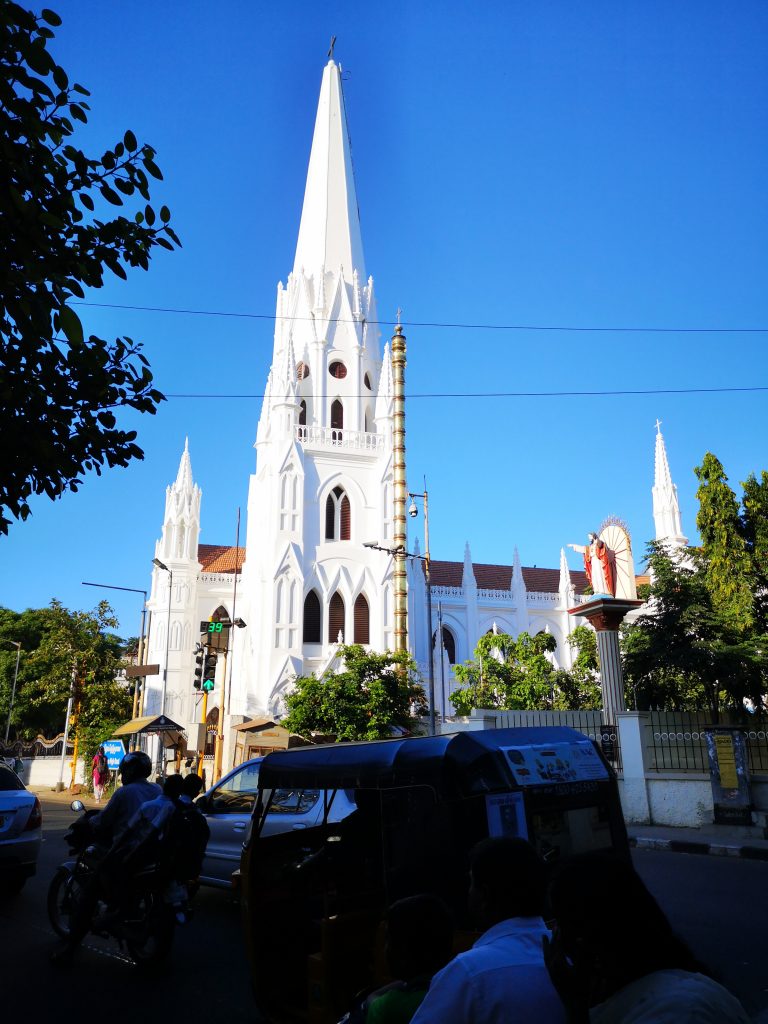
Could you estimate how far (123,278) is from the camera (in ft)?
17.4

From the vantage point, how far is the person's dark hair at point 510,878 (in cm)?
266

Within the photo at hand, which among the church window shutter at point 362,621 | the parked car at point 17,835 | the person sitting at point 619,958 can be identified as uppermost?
the church window shutter at point 362,621

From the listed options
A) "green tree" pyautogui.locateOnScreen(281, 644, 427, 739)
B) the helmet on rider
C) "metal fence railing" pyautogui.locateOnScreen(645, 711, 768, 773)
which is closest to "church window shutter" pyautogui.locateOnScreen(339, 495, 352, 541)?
"green tree" pyautogui.locateOnScreen(281, 644, 427, 739)

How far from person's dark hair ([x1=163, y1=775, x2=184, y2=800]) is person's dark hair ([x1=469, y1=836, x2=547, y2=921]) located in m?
4.32

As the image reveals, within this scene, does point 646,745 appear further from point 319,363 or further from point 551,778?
point 319,363

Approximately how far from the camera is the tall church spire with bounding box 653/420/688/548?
46.6 meters

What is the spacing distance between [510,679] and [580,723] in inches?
302

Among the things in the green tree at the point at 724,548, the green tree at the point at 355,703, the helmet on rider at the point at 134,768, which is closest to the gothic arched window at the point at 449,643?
the green tree at the point at 355,703

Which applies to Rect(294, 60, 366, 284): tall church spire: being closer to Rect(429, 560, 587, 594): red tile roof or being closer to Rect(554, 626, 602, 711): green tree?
Rect(429, 560, 587, 594): red tile roof

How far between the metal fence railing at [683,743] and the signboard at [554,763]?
10428 millimetres

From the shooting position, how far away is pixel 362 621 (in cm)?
3509

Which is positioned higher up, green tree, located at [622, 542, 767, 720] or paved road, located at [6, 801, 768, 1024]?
green tree, located at [622, 542, 767, 720]

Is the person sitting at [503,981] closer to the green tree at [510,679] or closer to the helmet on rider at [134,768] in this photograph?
the helmet on rider at [134,768]

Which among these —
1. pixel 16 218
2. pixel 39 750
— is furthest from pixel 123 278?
pixel 39 750
